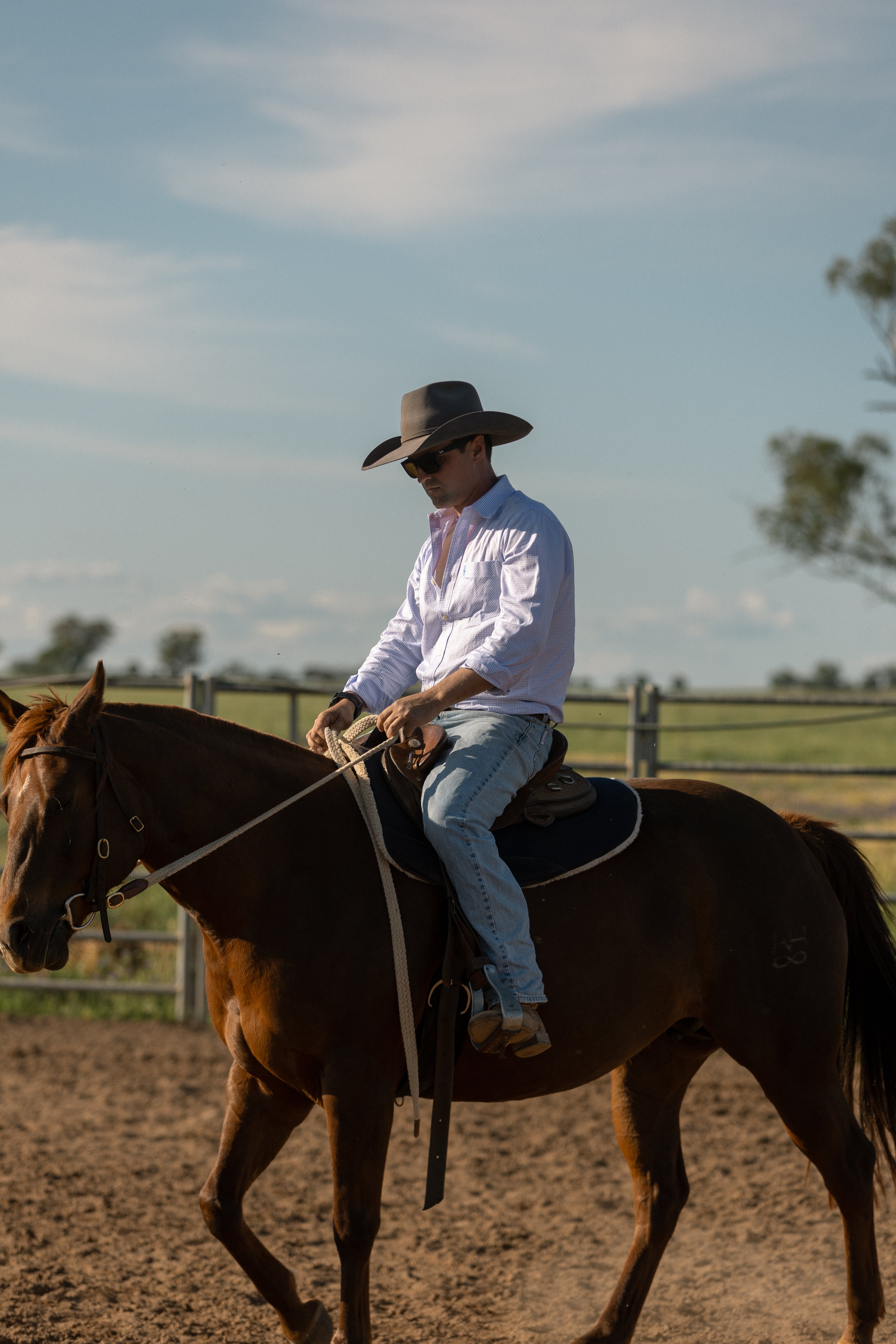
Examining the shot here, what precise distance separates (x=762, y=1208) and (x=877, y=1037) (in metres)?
1.49

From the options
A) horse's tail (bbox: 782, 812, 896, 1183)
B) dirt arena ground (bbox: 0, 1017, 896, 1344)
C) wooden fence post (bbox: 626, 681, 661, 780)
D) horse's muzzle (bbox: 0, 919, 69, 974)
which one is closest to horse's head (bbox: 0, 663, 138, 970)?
horse's muzzle (bbox: 0, 919, 69, 974)

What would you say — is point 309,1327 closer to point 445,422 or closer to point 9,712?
point 9,712

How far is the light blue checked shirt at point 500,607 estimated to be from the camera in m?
3.21

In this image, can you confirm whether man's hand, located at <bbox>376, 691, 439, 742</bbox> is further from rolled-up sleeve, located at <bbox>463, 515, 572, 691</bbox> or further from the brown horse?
the brown horse

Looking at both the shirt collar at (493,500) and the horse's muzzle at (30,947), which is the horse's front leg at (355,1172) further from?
the shirt collar at (493,500)

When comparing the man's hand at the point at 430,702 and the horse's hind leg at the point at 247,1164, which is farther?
the horse's hind leg at the point at 247,1164

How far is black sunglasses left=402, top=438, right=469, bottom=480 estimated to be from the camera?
137 inches

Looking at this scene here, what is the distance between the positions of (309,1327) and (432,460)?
2539 mm

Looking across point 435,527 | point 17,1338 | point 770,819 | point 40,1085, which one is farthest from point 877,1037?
point 40,1085

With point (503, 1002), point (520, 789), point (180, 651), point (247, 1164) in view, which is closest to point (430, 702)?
point (520, 789)

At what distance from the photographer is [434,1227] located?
4.81 metres

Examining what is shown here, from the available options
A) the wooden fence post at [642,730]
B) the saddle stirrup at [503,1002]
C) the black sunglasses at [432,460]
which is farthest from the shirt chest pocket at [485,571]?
the wooden fence post at [642,730]

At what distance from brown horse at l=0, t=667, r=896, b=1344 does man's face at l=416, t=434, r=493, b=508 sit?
34.2 inches

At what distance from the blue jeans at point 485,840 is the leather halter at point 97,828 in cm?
83
